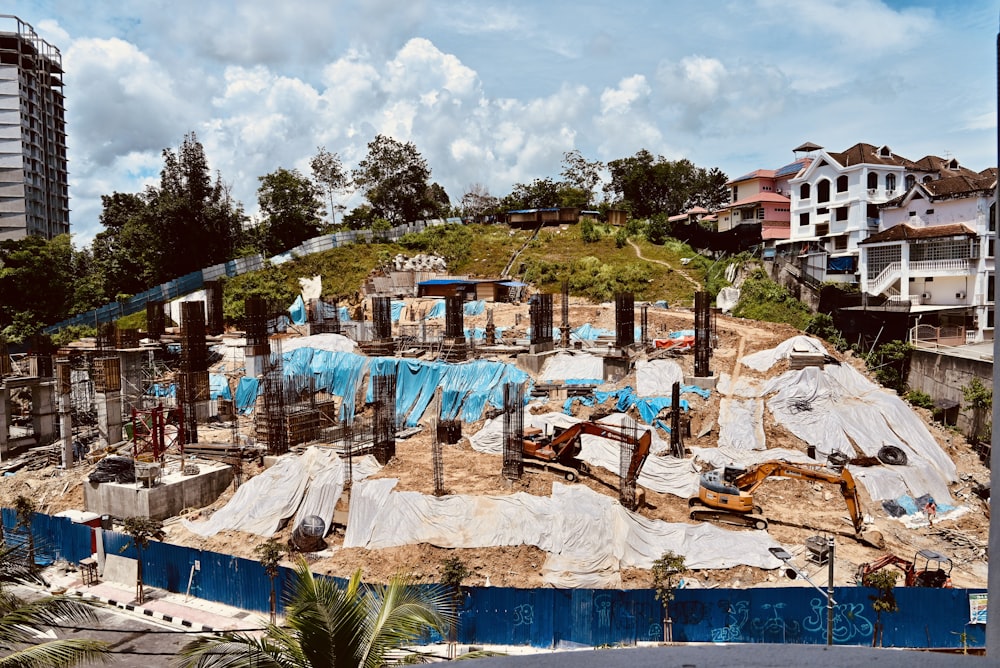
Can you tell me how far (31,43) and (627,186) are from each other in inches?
2056

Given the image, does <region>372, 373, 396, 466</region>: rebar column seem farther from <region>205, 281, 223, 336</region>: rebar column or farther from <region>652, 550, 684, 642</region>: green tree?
→ <region>205, 281, 223, 336</region>: rebar column

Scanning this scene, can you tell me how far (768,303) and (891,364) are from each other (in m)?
8.99

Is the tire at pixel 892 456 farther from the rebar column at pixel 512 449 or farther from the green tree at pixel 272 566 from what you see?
the green tree at pixel 272 566

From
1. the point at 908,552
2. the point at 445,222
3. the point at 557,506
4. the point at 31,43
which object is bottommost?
the point at 908,552

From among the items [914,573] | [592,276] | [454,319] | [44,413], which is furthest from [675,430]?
[592,276]

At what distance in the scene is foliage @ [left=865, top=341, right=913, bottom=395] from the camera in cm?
2723

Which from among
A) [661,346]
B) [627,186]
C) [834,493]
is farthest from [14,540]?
[627,186]

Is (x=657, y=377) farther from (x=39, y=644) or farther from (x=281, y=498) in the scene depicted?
(x=39, y=644)

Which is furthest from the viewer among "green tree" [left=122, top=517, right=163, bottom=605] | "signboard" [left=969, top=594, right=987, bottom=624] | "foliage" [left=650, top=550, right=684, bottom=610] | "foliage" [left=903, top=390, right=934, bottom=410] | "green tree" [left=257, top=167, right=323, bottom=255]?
"green tree" [left=257, top=167, right=323, bottom=255]

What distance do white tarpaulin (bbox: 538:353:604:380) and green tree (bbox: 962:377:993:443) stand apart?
11.9 m

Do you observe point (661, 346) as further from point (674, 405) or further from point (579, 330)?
point (674, 405)

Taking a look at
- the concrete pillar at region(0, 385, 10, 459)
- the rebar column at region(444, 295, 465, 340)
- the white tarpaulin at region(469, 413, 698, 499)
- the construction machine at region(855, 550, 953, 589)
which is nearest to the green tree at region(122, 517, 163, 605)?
the white tarpaulin at region(469, 413, 698, 499)

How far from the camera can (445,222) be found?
5812cm

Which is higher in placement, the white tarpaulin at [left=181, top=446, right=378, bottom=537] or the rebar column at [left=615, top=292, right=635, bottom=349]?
the rebar column at [left=615, top=292, right=635, bottom=349]
